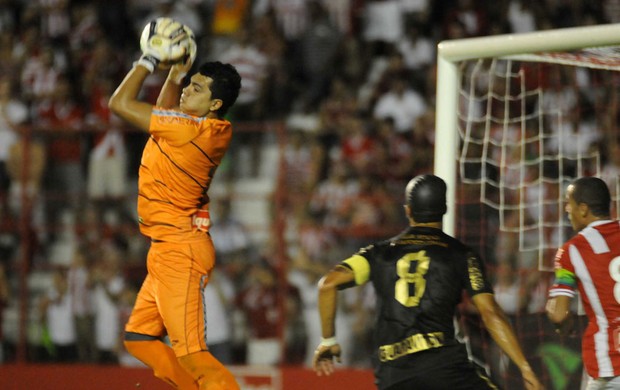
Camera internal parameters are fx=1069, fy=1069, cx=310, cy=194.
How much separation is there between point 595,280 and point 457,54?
242cm

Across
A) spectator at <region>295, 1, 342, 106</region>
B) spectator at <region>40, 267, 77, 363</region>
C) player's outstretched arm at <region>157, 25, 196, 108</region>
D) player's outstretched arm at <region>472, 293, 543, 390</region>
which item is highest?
spectator at <region>295, 1, 342, 106</region>

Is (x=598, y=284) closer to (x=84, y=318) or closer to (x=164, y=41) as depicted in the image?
(x=164, y=41)

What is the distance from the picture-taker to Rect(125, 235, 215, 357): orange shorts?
240 inches

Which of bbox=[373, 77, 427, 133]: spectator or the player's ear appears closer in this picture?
the player's ear

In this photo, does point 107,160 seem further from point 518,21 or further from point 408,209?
point 408,209

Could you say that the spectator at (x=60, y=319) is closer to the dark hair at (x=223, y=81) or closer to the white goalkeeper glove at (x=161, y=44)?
the dark hair at (x=223, y=81)

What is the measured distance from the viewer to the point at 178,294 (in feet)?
20.0

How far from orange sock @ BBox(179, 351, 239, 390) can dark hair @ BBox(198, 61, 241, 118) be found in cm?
145

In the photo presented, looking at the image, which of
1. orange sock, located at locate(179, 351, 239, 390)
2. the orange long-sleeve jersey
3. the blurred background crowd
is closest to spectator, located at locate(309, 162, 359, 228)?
the blurred background crowd

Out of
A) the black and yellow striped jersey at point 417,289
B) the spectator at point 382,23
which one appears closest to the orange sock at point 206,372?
the black and yellow striped jersey at point 417,289

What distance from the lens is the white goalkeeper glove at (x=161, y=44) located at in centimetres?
590

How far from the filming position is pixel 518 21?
12.7 m

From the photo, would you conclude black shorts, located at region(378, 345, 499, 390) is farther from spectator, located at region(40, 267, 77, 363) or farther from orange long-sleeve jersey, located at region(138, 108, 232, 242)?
spectator, located at region(40, 267, 77, 363)

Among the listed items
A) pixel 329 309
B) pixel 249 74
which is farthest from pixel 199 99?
pixel 249 74
